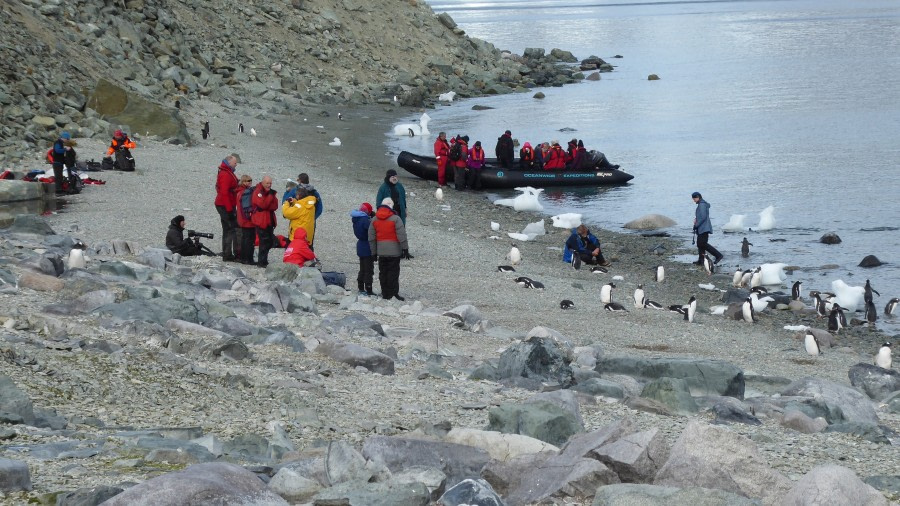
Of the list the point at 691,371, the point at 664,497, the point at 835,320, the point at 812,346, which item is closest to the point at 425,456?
the point at 664,497

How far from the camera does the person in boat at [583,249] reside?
21.8m

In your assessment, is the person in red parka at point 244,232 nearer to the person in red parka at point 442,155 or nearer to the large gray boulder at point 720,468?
the large gray boulder at point 720,468

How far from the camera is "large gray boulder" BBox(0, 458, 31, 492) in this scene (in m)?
5.68

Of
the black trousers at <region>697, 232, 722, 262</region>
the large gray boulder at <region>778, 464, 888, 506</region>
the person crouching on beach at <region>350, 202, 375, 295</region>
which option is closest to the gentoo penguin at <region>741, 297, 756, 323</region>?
the black trousers at <region>697, 232, 722, 262</region>

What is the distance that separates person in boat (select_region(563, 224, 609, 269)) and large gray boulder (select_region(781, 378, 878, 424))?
1120cm

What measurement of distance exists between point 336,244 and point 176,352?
10400 mm

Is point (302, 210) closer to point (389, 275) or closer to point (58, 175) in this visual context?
point (389, 275)

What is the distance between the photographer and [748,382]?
1137 centimetres

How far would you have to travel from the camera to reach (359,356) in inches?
397

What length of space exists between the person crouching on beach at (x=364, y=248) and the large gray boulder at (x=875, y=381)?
642 cm

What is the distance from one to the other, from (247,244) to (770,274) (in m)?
10.1

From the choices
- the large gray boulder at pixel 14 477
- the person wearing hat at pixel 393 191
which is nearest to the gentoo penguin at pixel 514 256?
the person wearing hat at pixel 393 191

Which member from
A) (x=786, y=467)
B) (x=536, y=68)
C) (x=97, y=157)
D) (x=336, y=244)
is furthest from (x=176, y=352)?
(x=536, y=68)

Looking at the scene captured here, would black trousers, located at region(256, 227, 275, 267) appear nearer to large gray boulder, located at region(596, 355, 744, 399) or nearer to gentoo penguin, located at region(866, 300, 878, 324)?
large gray boulder, located at region(596, 355, 744, 399)
